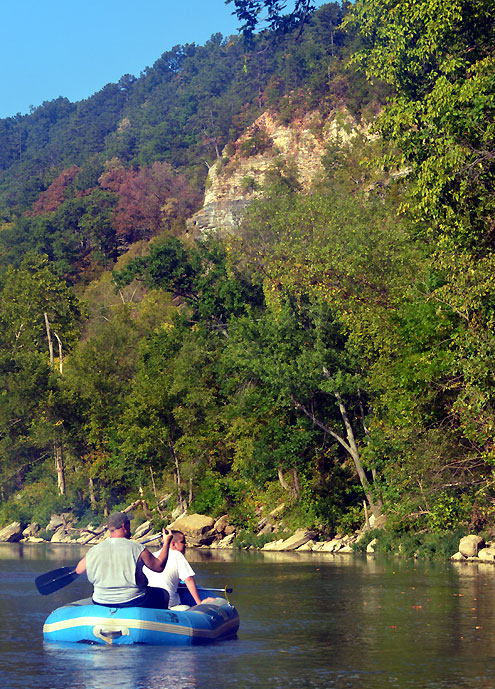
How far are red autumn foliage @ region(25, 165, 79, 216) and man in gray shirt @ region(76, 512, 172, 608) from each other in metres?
110

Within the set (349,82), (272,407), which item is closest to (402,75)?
(272,407)

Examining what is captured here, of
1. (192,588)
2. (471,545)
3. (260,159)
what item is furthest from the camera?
(260,159)

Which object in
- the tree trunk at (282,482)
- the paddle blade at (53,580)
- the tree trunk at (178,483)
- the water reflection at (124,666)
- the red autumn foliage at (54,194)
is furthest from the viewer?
the red autumn foliage at (54,194)

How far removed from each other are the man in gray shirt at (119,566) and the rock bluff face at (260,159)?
79307mm

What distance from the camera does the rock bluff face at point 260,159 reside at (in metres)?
97.1

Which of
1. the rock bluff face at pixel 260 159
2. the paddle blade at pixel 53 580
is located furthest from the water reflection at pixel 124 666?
the rock bluff face at pixel 260 159

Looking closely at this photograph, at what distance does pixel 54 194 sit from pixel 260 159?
36.6m

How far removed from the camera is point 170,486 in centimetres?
5875

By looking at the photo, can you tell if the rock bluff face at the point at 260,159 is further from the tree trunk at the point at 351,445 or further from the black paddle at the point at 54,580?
the black paddle at the point at 54,580

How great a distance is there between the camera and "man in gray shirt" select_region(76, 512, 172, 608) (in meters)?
15.4

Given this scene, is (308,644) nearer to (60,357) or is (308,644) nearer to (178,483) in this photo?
(178,483)

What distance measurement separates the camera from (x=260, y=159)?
104438mm

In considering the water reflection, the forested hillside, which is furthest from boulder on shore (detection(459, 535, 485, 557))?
the water reflection

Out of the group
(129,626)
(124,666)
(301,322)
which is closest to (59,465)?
(301,322)
